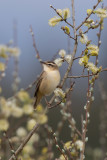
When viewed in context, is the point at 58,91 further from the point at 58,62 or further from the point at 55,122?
the point at 55,122

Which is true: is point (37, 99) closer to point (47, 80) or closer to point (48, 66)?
point (47, 80)

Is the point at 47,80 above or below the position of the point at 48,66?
below

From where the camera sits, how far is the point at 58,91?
2879mm

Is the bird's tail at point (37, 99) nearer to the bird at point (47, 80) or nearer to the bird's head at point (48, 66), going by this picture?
the bird at point (47, 80)

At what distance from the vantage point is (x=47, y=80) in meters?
4.20

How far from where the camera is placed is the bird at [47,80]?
4.12 meters

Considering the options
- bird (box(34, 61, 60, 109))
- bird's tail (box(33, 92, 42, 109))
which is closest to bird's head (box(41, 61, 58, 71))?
bird (box(34, 61, 60, 109))

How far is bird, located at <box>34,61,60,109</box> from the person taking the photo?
4.12 meters

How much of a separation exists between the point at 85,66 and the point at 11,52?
0.58 meters

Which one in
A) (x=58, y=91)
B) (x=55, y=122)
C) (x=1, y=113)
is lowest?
(x=1, y=113)

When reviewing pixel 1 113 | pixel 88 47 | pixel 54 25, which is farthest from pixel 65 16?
pixel 1 113

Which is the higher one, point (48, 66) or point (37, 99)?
point (48, 66)

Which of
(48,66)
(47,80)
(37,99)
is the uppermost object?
(48,66)

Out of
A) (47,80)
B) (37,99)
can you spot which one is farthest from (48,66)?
(37,99)
